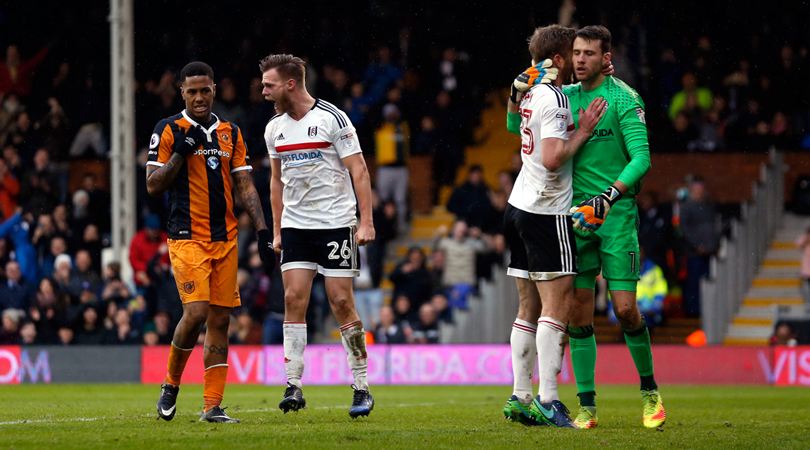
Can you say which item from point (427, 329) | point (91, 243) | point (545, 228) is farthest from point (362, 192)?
point (91, 243)

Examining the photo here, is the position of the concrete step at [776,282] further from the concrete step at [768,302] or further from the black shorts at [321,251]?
the black shorts at [321,251]

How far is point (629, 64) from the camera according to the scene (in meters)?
18.4

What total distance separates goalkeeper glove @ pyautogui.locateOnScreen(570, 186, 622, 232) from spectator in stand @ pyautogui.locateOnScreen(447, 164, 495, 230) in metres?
11.0

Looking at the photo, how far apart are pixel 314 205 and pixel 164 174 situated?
0.93 m

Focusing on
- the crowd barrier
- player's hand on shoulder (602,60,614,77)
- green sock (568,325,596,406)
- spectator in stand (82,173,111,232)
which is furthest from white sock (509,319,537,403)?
spectator in stand (82,173,111,232)

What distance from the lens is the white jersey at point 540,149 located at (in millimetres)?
6164

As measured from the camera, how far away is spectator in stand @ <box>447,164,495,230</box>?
55.9 ft

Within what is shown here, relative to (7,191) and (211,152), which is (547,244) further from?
(7,191)

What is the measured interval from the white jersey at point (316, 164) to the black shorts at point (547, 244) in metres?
1.19

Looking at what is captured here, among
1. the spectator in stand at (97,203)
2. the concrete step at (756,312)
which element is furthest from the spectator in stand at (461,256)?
the spectator in stand at (97,203)

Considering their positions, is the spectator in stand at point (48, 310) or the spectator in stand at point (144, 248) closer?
the spectator in stand at point (48, 310)

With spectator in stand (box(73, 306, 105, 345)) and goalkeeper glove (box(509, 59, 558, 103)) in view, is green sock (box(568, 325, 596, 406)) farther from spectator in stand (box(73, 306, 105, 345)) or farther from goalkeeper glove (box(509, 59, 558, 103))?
spectator in stand (box(73, 306, 105, 345))

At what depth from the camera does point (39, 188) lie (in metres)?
18.5

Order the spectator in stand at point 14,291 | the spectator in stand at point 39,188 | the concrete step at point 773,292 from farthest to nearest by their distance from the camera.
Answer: the spectator in stand at point 39,188, the concrete step at point 773,292, the spectator in stand at point 14,291
